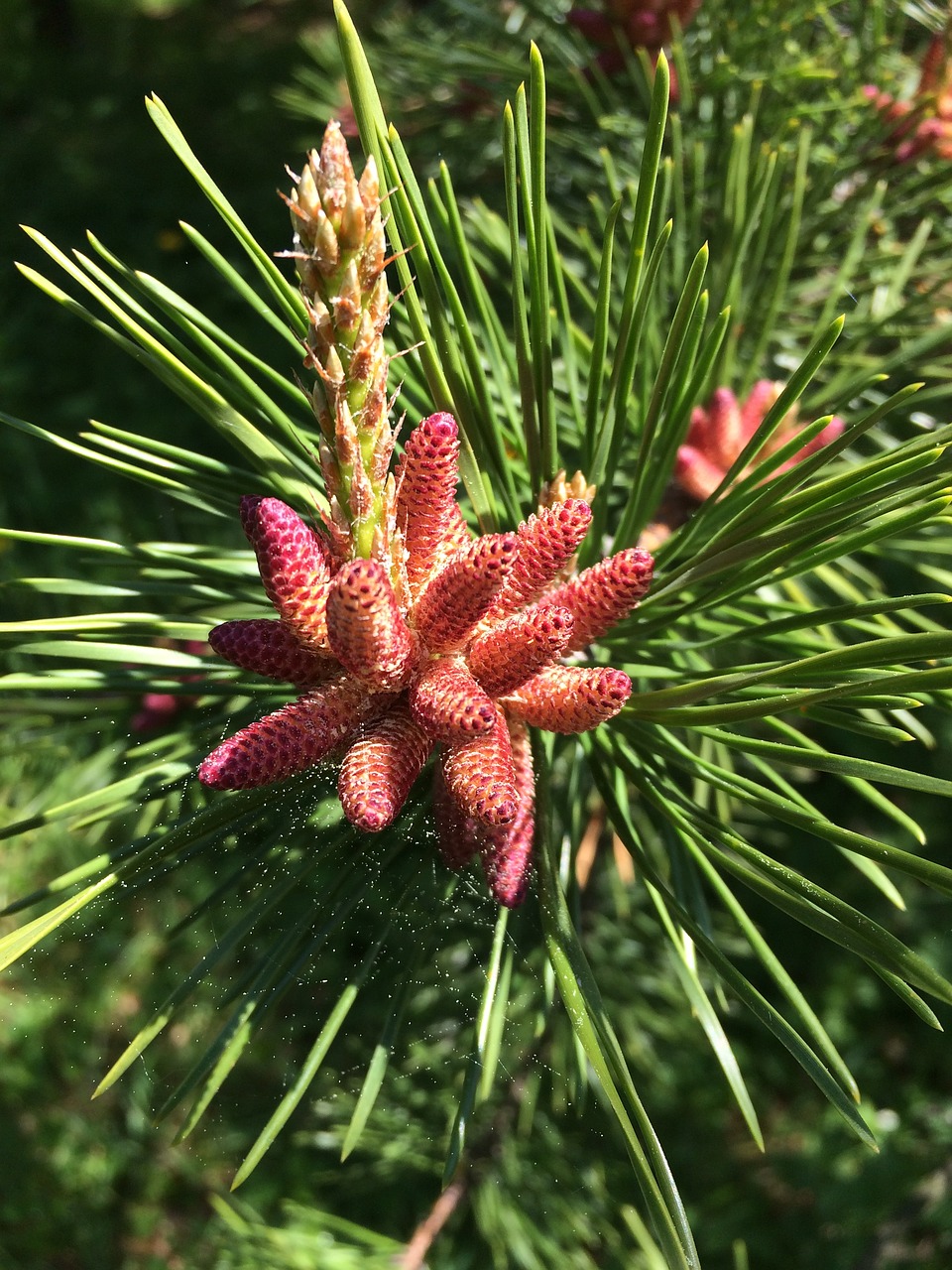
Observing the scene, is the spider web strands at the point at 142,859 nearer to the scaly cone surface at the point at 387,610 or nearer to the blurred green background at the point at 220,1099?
the scaly cone surface at the point at 387,610

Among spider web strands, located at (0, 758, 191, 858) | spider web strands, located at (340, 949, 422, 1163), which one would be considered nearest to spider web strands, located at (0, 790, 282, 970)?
spider web strands, located at (0, 758, 191, 858)

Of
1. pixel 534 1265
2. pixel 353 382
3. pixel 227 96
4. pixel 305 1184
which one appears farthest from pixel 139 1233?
pixel 227 96

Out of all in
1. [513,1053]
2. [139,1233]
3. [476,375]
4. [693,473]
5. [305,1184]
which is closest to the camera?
[476,375]

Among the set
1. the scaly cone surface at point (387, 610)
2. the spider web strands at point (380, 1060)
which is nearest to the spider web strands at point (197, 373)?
the scaly cone surface at point (387, 610)

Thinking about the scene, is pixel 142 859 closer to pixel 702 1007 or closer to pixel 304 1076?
pixel 304 1076

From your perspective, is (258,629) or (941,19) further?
(941,19)

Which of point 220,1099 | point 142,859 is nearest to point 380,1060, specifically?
point 142,859

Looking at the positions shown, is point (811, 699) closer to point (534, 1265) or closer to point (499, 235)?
point (499, 235)
